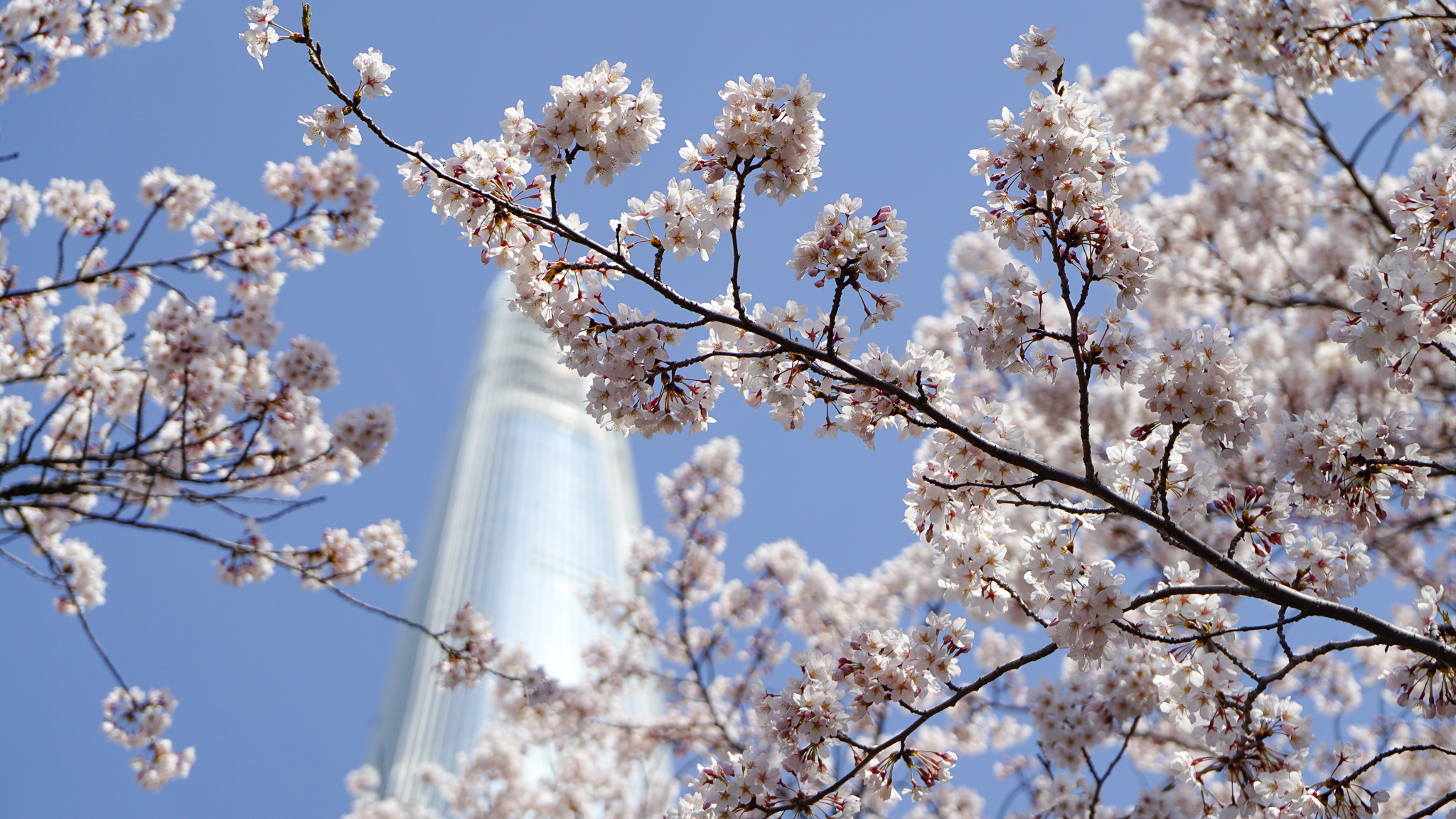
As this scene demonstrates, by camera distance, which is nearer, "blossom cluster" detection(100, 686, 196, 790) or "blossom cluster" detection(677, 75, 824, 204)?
"blossom cluster" detection(677, 75, 824, 204)

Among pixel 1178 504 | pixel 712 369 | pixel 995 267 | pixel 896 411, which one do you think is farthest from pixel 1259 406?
pixel 995 267

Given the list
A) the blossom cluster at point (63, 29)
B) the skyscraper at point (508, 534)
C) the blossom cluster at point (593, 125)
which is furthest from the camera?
the skyscraper at point (508, 534)

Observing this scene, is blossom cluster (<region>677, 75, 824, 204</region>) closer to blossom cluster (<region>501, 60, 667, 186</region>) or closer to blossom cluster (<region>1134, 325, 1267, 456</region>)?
blossom cluster (<region>501, 60, 667, 186</region>)

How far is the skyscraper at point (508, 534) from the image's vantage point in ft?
112

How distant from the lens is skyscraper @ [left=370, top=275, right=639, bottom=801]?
112 ft

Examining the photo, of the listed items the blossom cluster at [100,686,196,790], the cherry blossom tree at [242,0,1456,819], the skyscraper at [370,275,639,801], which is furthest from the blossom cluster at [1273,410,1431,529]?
the skyscraper at [370,275,639,801]

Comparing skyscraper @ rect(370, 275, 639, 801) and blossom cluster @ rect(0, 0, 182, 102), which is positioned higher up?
skyscraper @ rect(370, 275, 639, 801)

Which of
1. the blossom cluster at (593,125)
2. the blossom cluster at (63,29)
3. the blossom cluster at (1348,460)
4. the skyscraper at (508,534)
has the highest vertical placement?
the skyscraper at (508,534)

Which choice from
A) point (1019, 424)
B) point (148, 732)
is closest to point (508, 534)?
point (148, 732)

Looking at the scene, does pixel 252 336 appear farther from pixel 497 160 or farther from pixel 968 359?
pixel 968 359

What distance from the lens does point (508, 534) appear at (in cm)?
4447

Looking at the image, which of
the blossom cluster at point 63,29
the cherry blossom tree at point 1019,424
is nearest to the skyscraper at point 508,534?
the blossom cluster at point 63,29

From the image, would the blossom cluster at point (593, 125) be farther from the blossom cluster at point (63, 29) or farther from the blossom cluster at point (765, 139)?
the blossom cluster at point (63, 29)

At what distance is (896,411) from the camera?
121 inches
